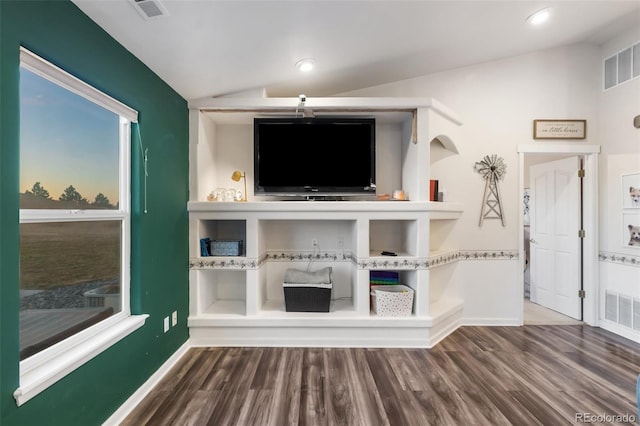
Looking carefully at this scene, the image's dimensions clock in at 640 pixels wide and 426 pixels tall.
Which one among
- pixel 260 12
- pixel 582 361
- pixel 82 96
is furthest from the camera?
pixel 582 361

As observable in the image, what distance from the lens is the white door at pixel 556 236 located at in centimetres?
359

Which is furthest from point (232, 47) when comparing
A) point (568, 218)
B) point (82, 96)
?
point (568, 218)

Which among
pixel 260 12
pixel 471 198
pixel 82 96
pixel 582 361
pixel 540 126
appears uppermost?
pixel 260 12

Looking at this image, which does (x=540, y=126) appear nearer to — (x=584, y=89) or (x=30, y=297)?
(x=584, y=89)

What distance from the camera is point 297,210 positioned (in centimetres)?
286

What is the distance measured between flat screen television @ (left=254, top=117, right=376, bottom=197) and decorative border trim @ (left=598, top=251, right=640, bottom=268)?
2745 mm

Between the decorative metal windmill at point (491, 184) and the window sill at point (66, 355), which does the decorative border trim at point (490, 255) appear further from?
the window sill at point (66, 355)

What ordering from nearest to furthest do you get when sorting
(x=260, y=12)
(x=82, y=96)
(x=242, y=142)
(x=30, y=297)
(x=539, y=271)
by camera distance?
1. (x=30, y=297)
2. (x=82, y=96)
3. (x=260, y=12)
4. (x=242, y=142)
5. (x=539, y=271)

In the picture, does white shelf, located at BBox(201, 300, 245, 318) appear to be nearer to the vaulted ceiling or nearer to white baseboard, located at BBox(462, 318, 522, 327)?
the vaulted ceiling

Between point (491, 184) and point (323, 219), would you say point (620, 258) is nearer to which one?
point (491, 184)

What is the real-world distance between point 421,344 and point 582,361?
1.33 m

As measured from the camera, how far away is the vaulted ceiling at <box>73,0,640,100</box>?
70.8 inches

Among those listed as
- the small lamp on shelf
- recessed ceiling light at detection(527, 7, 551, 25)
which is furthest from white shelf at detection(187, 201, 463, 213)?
recessed ceiling light at detection(527, 7, 551, 25)

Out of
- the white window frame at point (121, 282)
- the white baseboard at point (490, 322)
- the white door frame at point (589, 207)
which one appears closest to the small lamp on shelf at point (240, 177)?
the white window frame at point (121, 282)
